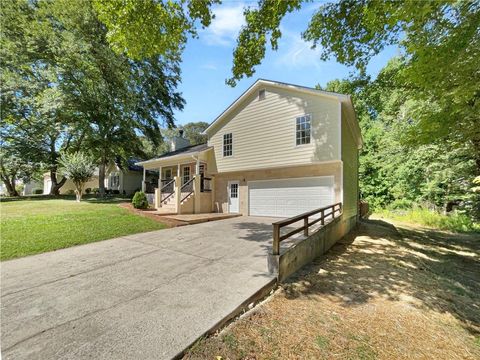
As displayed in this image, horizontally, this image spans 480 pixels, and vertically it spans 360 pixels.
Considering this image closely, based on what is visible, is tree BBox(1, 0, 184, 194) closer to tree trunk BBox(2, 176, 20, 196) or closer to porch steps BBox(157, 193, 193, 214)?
tree trunk BBox(2, 176, 20, 196)

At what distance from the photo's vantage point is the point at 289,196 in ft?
38.0

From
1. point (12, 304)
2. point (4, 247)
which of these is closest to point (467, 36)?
point (12, 304)

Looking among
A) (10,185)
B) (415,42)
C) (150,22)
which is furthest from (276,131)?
(10,185)

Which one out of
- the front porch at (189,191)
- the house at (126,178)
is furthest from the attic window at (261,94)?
the house at (126,178)

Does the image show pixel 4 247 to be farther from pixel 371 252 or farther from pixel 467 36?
pixel 467 36

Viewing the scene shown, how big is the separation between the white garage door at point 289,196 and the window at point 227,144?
219 centimetres

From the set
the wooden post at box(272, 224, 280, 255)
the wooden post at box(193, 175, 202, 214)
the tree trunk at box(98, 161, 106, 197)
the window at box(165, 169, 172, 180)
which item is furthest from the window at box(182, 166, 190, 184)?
the wooden post at box(272, 224, 280, 255)

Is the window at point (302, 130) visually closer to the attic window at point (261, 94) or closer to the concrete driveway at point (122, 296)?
the attic window at point (261, 94)

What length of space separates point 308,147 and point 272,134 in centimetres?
204

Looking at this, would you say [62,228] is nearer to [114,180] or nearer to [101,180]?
[101,180]

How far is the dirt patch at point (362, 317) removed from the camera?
283 cm

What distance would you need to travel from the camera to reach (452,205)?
17.3 metres

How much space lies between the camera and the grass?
46.2ft

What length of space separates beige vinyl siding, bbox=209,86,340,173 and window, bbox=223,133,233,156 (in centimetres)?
24
